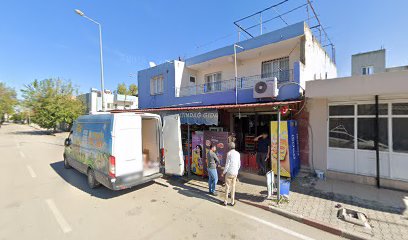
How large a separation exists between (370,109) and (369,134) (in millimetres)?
899

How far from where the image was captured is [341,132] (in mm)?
7590

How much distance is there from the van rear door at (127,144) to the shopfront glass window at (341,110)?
7.32m

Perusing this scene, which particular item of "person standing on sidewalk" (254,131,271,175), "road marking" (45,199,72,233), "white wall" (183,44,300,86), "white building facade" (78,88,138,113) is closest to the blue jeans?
"person standing on sidewalk" (254,131,271,175)

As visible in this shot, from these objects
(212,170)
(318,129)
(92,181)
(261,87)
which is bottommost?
(92,181)

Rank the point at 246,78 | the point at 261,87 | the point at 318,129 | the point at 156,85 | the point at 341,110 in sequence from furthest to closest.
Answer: the point at 156,85 < the point at 246,78 < the point at 261,87 < the point at 318,129 < the point at 341,110

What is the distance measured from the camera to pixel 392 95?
6574 millimetres

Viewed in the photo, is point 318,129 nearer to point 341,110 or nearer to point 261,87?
point 341,110

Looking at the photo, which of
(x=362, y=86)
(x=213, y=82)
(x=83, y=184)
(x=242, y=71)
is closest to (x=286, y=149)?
(x=362, y=86)

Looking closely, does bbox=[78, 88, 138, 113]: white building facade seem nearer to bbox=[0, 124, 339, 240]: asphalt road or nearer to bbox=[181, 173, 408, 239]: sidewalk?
bbox=[0, 124, 339, 240]: asphalt road

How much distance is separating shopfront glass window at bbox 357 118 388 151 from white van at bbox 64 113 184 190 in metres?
6.63

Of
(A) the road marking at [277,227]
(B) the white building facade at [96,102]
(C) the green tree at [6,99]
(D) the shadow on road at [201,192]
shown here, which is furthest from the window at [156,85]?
(C) the green tree at [6,99]

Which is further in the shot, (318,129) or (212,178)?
(318,129)

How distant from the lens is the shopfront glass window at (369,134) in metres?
6.81

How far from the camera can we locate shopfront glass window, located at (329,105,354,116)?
7.41m
